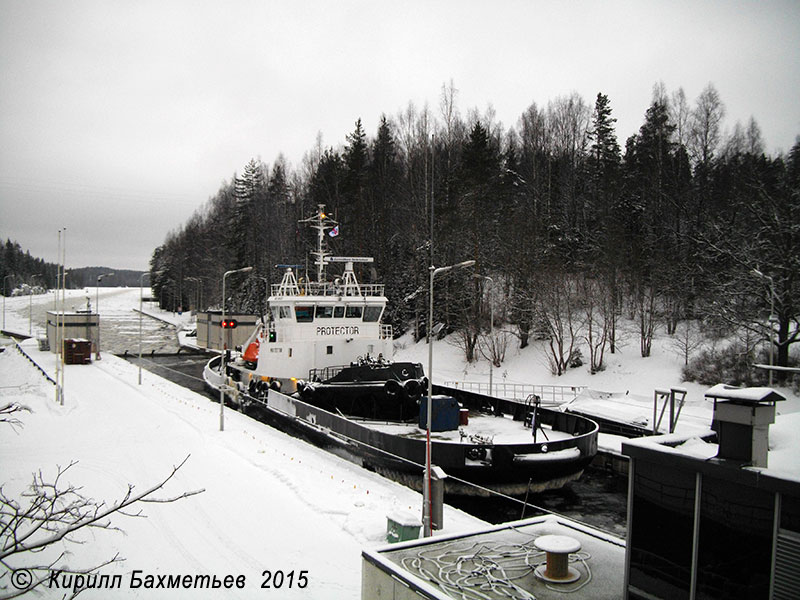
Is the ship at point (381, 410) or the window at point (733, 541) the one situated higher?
the window at point (733, 541)

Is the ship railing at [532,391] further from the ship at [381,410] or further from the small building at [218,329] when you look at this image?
the small building at [218,329]

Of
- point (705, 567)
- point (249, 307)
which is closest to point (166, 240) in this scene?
point (249, 307)

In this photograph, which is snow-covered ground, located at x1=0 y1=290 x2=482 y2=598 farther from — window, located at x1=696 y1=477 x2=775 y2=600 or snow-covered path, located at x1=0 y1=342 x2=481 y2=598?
window, located at x1=696 y1=477 x2=775 y2=600

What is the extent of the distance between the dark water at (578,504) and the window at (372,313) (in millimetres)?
10012

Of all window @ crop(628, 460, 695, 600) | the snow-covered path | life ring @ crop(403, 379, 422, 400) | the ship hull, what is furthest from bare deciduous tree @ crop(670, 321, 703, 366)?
window @ crop(628, 460, 695, 600)

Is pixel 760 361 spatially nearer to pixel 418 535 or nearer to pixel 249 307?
pixel 418 535

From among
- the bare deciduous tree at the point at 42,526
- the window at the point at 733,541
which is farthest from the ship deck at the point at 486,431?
the window at the point at 733,541

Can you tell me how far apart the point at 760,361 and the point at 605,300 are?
8.98 meters

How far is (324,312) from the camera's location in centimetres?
2162

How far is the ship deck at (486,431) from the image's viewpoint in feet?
50.2

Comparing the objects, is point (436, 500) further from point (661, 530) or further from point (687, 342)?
point (687, 342)

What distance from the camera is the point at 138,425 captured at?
17.8 m

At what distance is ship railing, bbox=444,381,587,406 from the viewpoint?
2562cm

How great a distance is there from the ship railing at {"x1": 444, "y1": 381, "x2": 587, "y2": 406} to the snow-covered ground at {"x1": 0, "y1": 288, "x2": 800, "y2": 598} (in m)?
5.20
